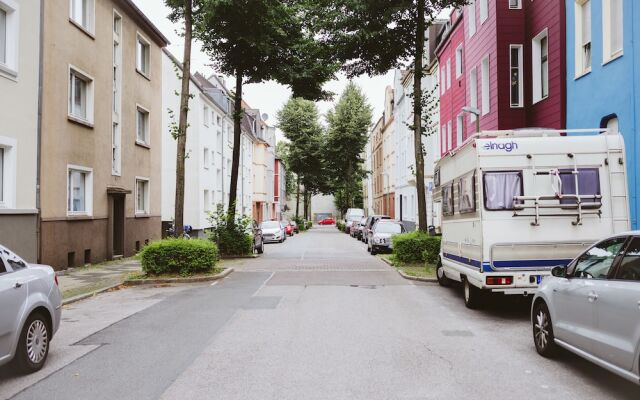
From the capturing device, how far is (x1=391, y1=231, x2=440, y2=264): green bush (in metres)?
17.7

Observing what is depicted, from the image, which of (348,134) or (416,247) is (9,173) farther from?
(348,134)

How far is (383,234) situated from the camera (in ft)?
87.0

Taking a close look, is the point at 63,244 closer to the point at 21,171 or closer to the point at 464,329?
the point at 21,171

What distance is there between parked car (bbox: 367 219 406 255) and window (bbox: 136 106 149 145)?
36.3 feet

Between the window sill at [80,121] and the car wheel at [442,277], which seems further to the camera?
the window sill at [80,121]

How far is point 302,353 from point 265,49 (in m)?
16.9

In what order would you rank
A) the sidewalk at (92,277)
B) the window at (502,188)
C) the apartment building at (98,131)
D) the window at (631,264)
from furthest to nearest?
the apartment building at (98,131)
the sidewalk at (92,277)
the window at (502,188)
the window at (631,264)

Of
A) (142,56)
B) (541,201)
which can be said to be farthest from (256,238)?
(541,201)

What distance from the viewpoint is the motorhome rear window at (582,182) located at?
9.27 m

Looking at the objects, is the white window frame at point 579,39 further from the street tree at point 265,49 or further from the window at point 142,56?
the window at point 142,56

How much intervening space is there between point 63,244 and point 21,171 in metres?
3.05

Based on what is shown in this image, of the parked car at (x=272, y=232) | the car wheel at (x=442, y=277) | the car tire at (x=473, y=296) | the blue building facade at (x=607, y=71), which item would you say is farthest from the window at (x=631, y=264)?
the parked car at (x=272, y=232)

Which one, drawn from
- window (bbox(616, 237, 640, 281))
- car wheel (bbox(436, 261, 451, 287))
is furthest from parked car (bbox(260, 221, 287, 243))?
window (bbox(616, 237, 640, 281))

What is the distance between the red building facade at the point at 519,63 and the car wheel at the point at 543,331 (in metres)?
11.8
